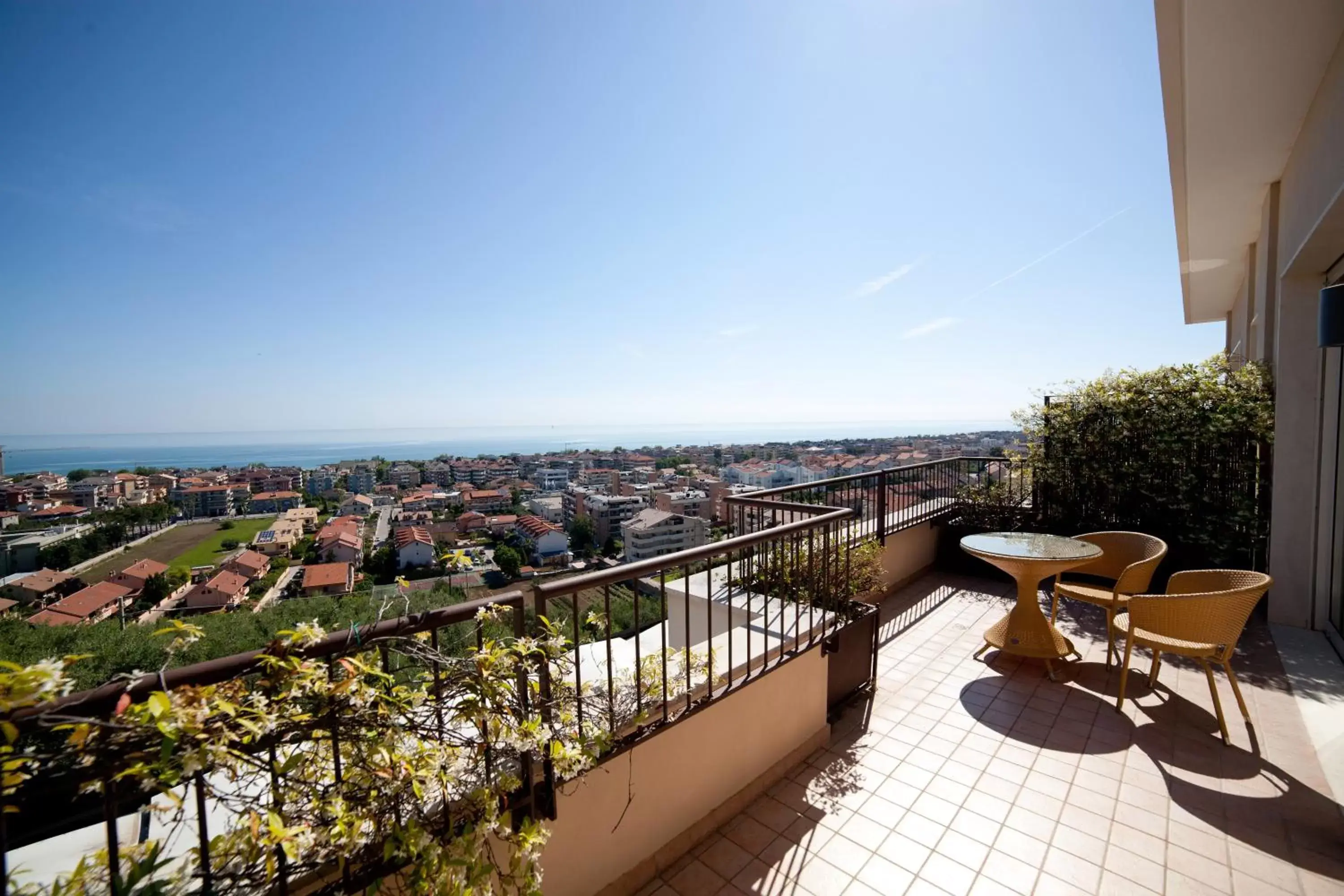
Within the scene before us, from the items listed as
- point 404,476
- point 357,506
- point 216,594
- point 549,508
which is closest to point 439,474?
point 404,476

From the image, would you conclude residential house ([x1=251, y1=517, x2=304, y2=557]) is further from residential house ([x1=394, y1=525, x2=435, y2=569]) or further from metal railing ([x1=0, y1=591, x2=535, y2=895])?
metal railing ([x1=0, y1=591, x2=535, y2=895])

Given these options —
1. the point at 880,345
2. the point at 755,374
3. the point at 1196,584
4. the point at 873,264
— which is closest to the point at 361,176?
the point at 873,264

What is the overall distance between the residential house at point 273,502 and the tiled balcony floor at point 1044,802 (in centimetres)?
1834

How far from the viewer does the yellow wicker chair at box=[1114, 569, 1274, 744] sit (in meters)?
2.75

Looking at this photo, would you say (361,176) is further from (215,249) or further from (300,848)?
(300,848)

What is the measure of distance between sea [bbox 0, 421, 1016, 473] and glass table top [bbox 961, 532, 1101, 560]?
93.4 inches

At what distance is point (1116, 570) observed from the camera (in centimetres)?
416

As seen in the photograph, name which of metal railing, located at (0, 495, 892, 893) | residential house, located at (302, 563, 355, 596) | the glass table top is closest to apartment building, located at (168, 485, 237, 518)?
residential house, located at (302, 563, 355, 596)

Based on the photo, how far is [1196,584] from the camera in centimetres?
335

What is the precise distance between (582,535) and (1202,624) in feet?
56.5

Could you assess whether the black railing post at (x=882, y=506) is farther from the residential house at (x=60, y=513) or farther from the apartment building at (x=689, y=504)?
the apartment building at (x=689, y=504)

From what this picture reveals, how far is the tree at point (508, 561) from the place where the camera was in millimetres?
9562

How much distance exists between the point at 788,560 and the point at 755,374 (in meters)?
28.6

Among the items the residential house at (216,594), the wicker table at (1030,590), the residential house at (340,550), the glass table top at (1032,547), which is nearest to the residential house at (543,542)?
the residential house at (340,550)
